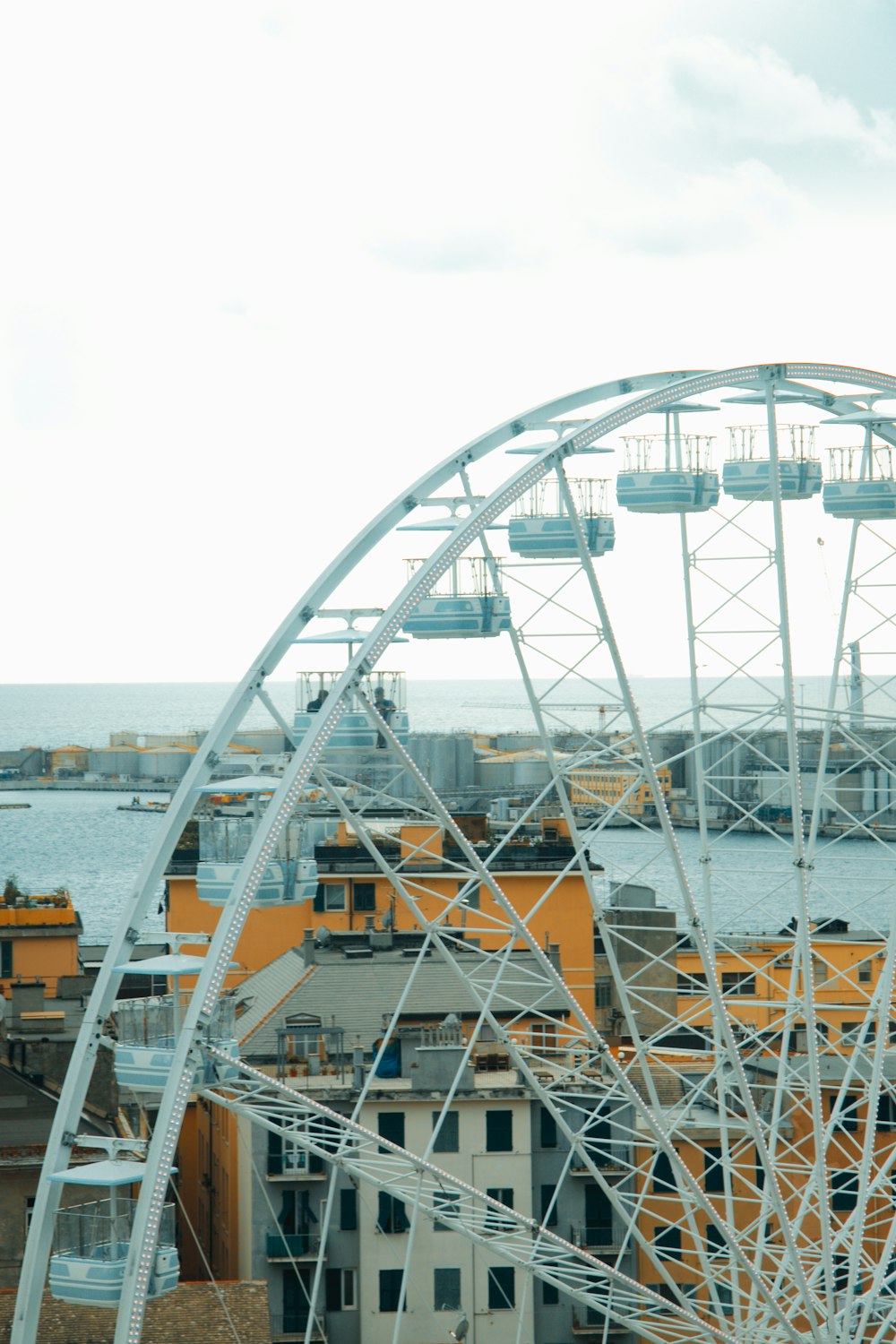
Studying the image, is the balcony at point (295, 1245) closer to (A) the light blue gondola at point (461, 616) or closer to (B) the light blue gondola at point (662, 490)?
(B) the light blue gondola at point (662, 490)

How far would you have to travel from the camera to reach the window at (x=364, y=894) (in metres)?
80.9

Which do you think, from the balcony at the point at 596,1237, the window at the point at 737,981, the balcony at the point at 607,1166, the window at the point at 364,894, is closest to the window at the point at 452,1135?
the balcony at the point at 607,1166

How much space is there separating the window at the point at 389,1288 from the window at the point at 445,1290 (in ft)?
2.50

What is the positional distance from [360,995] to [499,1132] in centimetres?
928

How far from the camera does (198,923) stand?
3130 inches

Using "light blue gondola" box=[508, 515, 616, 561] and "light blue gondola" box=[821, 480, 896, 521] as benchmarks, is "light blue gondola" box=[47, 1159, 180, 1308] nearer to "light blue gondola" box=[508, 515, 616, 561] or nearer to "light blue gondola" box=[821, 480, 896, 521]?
"light blue gondola" box=[508, 515, 616, 561]

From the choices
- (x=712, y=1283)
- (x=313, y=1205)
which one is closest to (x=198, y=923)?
(x=313, y=1205)

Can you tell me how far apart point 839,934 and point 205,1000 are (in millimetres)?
58951

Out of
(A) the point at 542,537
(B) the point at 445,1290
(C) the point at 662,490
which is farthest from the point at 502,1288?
(A) the point at 542,537

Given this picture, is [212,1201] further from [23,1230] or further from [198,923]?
[198,923]

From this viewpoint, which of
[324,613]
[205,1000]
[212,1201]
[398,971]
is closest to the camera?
[205,1000]

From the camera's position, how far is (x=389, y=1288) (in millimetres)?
49281

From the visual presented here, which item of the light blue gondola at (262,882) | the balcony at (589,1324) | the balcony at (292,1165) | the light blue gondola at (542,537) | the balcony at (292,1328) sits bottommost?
the balcony at (589,1324)

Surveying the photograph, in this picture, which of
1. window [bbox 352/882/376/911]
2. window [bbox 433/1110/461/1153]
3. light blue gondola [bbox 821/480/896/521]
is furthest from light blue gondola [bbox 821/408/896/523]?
window [bbox 352/882/376/911]
